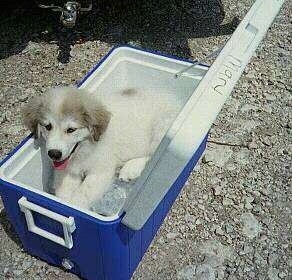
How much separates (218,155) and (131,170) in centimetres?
54

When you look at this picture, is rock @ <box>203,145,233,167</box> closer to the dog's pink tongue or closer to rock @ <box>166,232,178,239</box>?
rock @ <box>166,232,178,239</box>

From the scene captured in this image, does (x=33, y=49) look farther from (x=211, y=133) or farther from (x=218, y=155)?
(x=218, y=155)

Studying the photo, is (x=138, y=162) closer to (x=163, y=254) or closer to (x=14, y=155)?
(x=163, y=254)

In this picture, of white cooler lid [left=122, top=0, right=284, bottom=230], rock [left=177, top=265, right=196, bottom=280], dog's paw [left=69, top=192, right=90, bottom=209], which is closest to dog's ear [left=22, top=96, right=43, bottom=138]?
dog's paw [left=69, top=192, right=90, bottom=209]

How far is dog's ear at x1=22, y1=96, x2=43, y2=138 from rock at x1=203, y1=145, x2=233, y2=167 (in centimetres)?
91

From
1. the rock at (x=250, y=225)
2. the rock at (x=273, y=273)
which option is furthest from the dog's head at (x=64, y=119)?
the rock at (x=273, y=273)

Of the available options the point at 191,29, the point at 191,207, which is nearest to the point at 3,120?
the point at 191,207

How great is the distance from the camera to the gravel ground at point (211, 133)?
2.06 metres

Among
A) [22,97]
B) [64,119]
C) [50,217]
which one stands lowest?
[22,97]

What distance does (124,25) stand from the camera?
3.41 m

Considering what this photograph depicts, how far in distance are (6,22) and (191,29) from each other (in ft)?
4.19

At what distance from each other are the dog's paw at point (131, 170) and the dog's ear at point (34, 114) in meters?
0.43

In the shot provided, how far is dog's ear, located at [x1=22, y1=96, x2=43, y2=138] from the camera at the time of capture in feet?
6.42

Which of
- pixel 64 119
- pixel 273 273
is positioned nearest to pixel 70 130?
pixel 64 119
